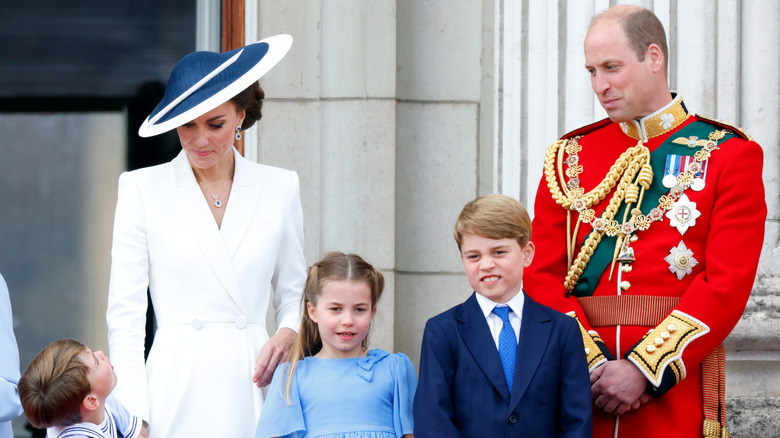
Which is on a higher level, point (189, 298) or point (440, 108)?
point (440, 108)

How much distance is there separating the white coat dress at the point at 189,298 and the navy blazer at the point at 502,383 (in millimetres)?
564

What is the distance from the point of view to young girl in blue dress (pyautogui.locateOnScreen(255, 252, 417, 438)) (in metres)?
3.21

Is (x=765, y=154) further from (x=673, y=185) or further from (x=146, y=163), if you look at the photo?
(x=146, y=163)

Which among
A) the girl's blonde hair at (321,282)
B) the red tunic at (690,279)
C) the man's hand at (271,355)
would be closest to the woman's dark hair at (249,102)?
the girl's blonde hair at (321,282)

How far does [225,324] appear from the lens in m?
3.26

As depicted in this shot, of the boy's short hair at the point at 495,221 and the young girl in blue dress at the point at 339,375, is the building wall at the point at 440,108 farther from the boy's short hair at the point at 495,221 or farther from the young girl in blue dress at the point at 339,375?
the boy's short hair at the point at 495,221

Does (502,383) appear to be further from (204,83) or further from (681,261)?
(204,83)

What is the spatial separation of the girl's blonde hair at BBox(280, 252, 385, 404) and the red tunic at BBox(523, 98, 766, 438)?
0.50m

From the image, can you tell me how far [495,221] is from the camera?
10.1ft

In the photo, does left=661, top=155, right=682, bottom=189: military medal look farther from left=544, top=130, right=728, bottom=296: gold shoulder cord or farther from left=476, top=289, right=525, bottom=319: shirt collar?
left=476, top=289, right=525, bottom=319: shirt collar

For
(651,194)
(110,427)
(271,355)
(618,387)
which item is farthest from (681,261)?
(110,427)

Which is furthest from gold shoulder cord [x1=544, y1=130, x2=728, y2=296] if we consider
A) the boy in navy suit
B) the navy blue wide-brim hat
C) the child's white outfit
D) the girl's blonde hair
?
the child's white outfit

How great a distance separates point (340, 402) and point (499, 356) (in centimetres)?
51

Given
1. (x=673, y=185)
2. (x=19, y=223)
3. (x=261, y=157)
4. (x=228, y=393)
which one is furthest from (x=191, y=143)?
(x=19, y=223)
